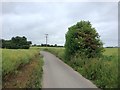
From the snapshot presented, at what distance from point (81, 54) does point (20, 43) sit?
230ft

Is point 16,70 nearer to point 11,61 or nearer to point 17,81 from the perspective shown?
point 11,61

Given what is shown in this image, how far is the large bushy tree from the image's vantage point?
3381 cm

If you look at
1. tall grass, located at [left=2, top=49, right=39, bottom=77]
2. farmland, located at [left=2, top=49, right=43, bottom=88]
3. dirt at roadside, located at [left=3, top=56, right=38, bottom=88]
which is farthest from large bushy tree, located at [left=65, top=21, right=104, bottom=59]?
dirt at roadside, located at [left=3, top=56, right=38, bottom=88]

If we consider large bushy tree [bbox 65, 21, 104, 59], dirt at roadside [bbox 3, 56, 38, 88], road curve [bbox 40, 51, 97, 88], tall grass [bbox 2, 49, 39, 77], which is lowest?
road curve [bbox 40, 51, 97, 88]

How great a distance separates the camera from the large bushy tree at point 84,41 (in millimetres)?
33812

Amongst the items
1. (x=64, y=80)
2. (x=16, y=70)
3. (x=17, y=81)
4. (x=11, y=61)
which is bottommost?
(x=64, y=80)

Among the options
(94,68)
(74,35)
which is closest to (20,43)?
(74,35)

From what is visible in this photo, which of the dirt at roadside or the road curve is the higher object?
the dirt at roadside

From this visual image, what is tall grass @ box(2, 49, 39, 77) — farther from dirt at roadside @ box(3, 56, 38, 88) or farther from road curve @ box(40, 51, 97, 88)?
road curve @ box(40, 51, 97, 88)

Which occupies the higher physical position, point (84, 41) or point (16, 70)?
point (84, 41)

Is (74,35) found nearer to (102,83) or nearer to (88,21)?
(88,21)

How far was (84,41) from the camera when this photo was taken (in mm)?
34406

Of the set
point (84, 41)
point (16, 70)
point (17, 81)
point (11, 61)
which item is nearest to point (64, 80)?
point (17, 81)

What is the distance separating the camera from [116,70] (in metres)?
16.3
